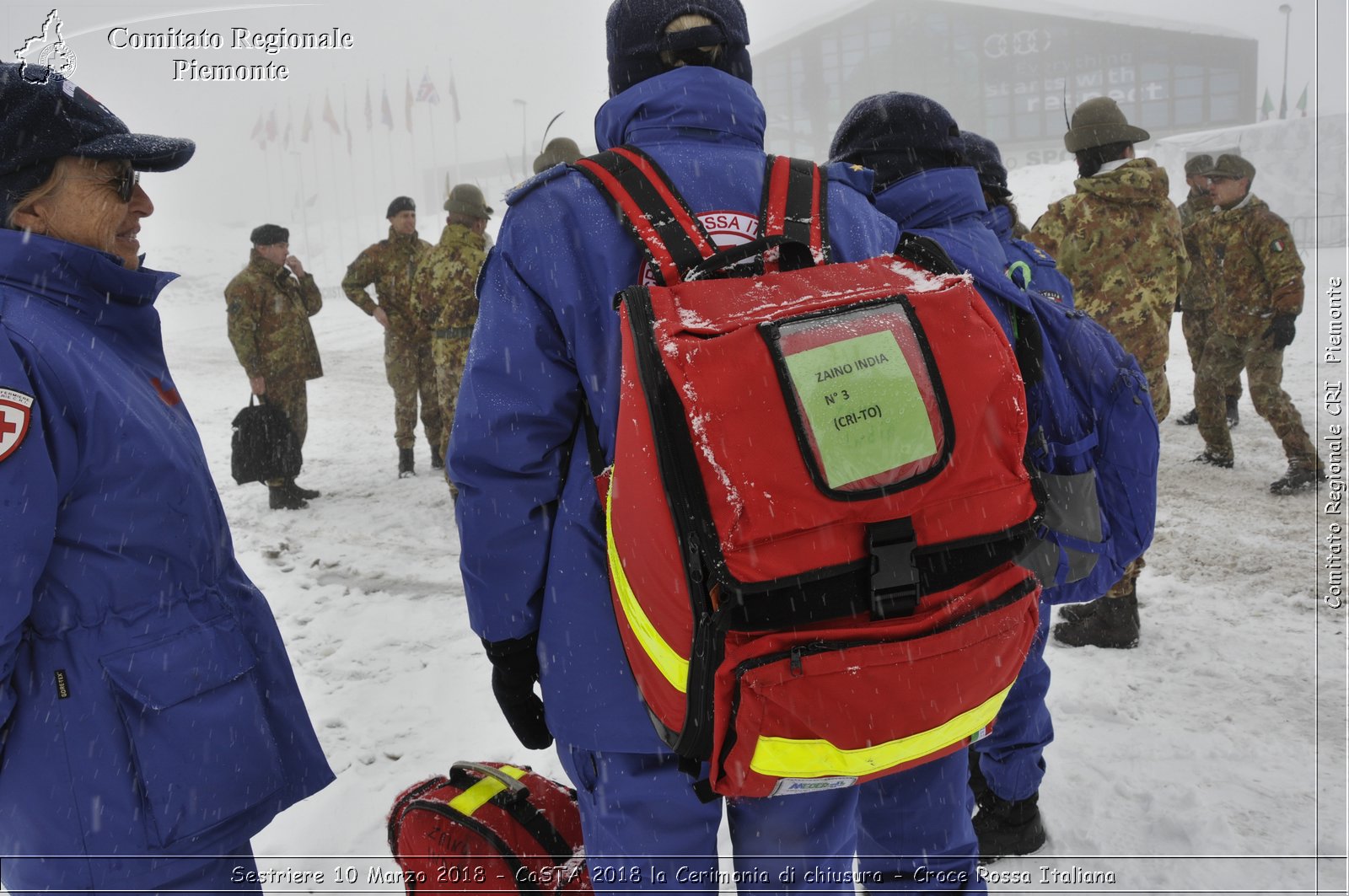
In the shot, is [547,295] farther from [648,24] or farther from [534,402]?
[648,24]

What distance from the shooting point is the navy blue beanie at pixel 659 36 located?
1660 millimetres

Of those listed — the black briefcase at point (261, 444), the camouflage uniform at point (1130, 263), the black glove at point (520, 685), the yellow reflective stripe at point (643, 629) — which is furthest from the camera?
the black briefcase at point (261, 444)

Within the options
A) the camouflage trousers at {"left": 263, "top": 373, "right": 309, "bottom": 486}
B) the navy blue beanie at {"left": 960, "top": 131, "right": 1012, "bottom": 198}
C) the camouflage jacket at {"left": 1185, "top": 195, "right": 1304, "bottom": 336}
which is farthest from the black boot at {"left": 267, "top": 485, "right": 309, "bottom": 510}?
the camouflage jacket at {"left": 1185, "top": 195, "right": 1304, "bottom": 336}

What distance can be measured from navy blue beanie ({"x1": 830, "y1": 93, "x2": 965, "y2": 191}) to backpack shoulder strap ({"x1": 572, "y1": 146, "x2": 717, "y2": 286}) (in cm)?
105

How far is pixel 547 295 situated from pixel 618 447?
377 mm

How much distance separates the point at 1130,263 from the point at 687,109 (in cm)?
447

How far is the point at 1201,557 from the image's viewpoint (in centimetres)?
521

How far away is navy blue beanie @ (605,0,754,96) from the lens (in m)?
1.66

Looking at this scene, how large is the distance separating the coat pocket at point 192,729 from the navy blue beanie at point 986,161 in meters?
2.50

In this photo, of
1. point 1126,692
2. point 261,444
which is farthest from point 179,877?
point 261,444

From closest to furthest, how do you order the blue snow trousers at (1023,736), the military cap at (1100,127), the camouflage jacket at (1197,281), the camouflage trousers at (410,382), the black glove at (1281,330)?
the blue snow trousers at (1023,736) < the military cap at (1100,127) < the black glove at (1281,330) < the camouflage jacket at (1197,281) < the camouflage trousers at (410,382)

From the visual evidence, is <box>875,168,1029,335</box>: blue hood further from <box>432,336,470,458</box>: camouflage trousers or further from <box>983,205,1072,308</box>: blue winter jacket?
<box>432,336,470,458</box>: camouflage trousers

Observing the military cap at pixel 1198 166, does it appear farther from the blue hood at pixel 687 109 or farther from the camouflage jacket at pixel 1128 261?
the blue hood at pixel 687 109

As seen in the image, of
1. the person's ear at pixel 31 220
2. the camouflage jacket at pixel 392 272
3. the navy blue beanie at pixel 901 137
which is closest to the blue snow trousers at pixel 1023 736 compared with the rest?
the navy blue beanie at pixel 901 137
